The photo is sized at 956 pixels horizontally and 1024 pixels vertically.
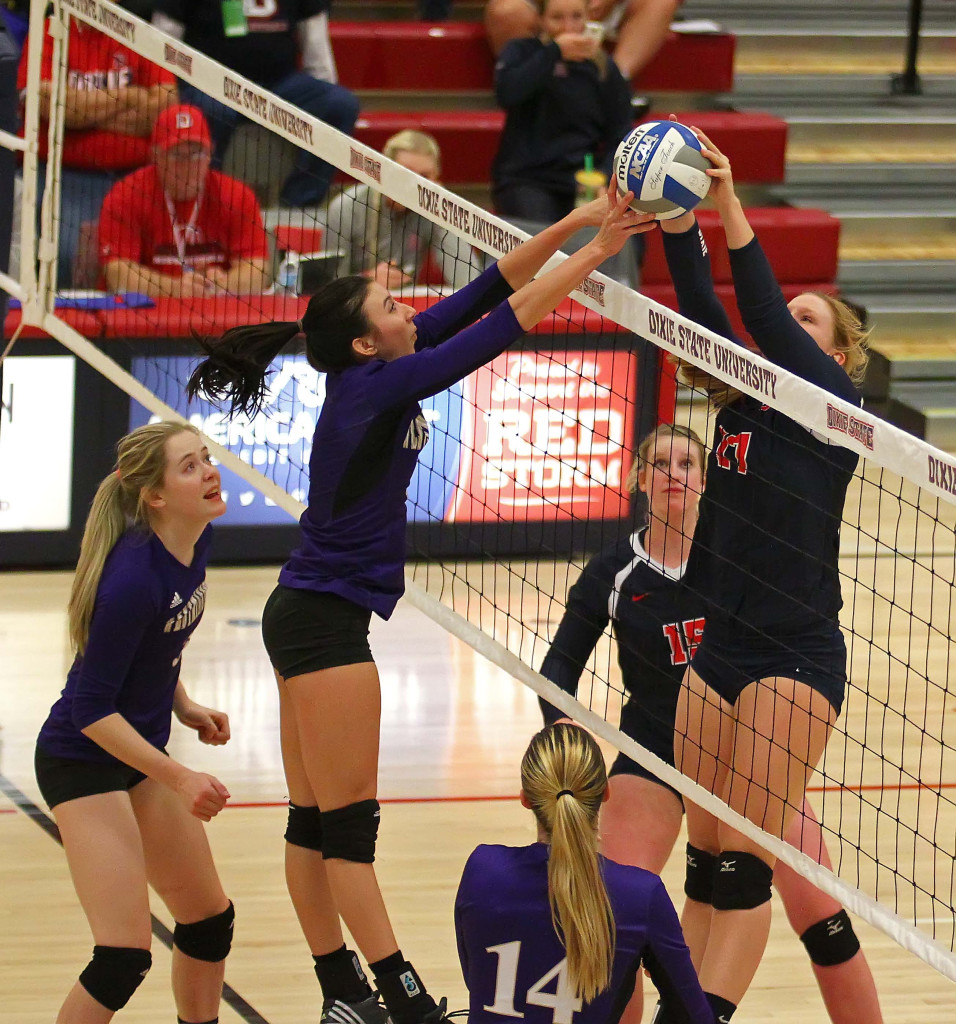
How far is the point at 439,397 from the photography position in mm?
8594

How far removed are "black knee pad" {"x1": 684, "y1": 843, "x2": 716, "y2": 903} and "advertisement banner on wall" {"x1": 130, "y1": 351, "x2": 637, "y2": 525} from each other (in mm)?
4031

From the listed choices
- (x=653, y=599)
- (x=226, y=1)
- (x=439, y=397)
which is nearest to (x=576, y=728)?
(x=653, y=599)

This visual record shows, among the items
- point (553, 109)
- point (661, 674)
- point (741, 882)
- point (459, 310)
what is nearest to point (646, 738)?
point (661, 674)

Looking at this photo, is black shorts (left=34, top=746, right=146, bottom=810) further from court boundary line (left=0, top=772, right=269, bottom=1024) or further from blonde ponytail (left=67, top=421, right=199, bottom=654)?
court boundary line (left=0, top=772, right=269, bottom=1024)

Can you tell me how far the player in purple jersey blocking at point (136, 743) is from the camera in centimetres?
386

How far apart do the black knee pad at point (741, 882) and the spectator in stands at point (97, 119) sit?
19.5ft

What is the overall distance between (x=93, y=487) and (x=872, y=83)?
6.94m

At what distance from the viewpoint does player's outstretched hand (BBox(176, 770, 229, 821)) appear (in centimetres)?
368

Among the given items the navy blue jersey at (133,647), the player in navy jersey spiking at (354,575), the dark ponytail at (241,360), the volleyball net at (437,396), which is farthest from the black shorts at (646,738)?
the volleyball net at (437,396)

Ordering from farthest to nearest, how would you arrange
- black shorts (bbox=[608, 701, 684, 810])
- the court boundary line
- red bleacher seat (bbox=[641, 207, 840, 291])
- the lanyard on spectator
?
red bleacher seat (bbox=[641, 207, 840, 291])
the lanyard on spectator
the court boundary line
black shorts (bbox=[608, 701, 684, 810])

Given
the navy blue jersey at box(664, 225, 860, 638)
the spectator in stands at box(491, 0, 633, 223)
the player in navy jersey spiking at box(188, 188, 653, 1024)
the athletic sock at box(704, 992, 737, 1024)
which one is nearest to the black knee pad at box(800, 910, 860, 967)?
the athletic sock at box(704, 992, 737, 1024)

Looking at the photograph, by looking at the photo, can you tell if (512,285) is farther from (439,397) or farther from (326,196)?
(326,196)

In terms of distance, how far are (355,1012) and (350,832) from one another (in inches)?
19.5

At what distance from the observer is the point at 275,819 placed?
19.1 ft
